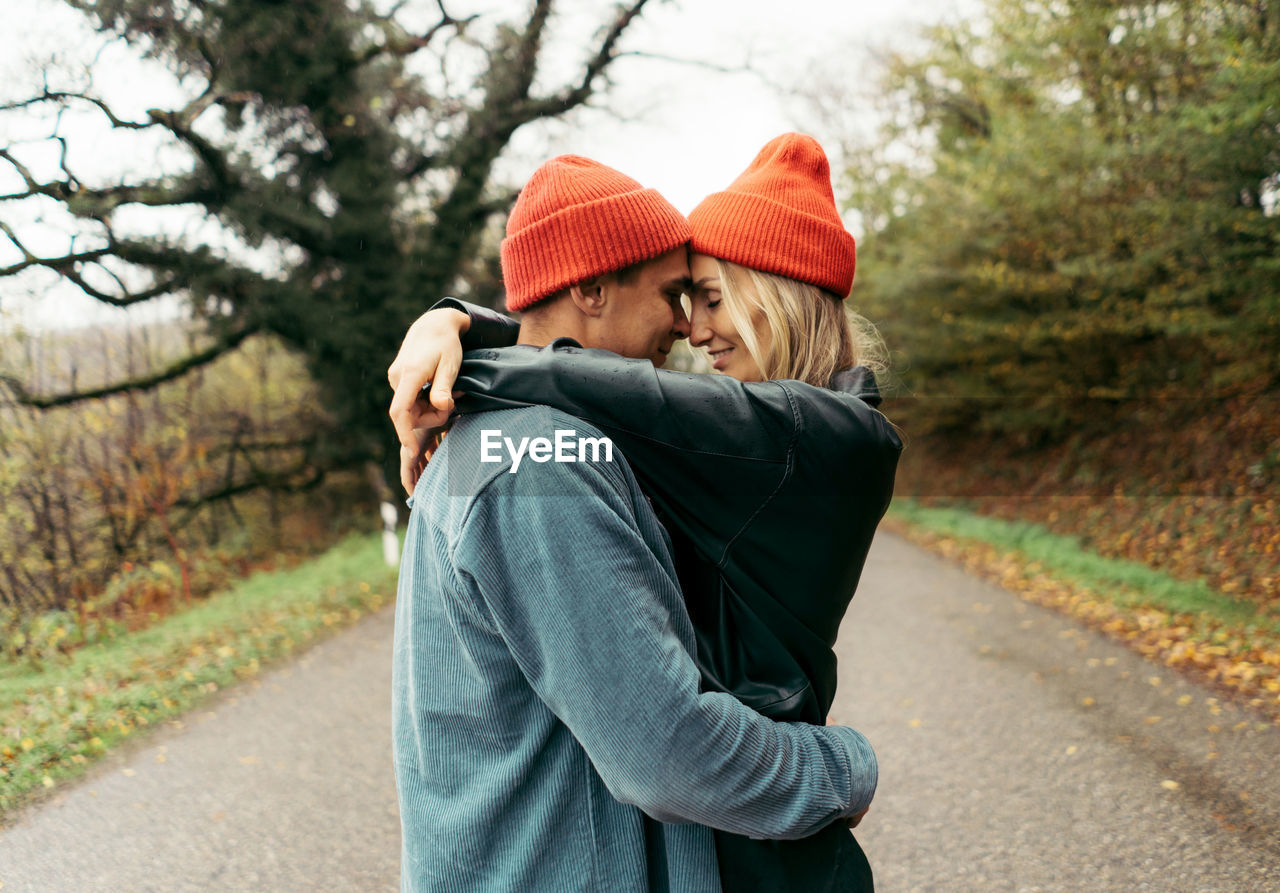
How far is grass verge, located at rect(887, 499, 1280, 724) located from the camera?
5.96 metres

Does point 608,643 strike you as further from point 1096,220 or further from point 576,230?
point 1096,220

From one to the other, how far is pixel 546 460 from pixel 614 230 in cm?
60

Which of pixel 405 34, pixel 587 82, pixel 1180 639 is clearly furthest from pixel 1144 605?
pixel 405 34

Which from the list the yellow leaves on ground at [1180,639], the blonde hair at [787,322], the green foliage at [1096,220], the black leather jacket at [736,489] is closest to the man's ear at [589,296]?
the black leather jacket at [736,489]

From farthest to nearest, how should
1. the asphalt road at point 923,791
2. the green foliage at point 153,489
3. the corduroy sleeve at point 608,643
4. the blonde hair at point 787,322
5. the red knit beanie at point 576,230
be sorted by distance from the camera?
the green foliage at point 153,489 → the asphalt road at point 923,791 → the blonde hair at point 787,322 → the red knit beanie at point 576,230 → the corduroy sleeve at point 608,643

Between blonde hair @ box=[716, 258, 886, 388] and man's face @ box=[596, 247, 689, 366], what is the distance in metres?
0.22

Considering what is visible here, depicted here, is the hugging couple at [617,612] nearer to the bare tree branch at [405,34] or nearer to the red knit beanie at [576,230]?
the red knit beanie at [576,230]

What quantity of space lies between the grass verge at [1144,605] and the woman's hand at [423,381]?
5547 mm

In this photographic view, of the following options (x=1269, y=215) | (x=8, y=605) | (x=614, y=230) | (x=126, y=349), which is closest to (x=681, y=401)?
(x=614, y=230)

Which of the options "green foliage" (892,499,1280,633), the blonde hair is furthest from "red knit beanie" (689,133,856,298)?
"green foliage" (892,499,1280,633)

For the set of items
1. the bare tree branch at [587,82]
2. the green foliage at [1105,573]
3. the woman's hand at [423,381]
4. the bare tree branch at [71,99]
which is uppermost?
the bare tree branch at [587,82]

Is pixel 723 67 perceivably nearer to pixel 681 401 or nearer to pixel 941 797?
pixel 941 797

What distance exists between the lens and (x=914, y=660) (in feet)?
22.3

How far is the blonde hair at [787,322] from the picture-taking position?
6.19 feet
